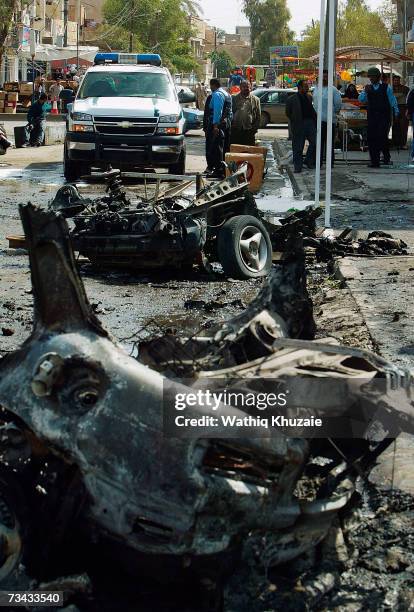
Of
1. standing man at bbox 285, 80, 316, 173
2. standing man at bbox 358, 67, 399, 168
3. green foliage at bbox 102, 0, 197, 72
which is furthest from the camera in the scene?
green foliage at bbox 102, 0, 197, 72

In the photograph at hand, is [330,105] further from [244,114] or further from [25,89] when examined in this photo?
[25,89]

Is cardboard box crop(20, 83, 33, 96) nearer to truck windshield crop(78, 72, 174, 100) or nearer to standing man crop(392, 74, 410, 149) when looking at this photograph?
standing man crop(392, 74, 410, 149)

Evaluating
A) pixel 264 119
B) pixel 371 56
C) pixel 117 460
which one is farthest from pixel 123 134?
pixel 264 119

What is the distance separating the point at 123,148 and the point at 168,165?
0.93 meters

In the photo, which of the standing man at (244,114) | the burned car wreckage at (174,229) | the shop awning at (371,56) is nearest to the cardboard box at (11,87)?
the shop awning at (371,56)

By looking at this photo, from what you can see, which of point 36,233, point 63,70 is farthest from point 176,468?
point 63,70

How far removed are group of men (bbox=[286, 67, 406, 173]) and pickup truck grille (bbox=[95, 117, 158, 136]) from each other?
267 centimetres

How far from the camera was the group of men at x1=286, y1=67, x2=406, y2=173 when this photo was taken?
1969 centimetres

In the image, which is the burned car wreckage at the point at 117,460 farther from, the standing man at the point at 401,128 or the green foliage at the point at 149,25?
the green foliage at the point at 149,25

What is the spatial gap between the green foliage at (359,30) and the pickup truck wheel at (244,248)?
79.5 meters

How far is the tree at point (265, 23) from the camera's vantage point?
136 metres

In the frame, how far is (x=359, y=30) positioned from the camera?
9838 centimetres

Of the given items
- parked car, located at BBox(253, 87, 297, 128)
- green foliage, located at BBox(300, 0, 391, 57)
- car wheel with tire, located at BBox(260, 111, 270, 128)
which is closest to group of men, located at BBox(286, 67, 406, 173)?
car wheel with tire, located at BBox(260, 111, 270, 128)

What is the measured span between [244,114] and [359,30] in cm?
8177
